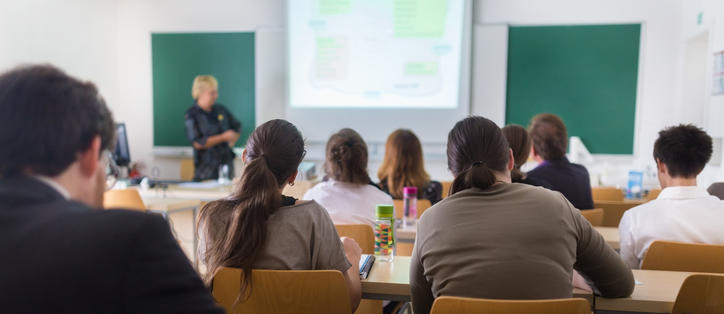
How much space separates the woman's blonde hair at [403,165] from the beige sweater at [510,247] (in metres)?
1.62

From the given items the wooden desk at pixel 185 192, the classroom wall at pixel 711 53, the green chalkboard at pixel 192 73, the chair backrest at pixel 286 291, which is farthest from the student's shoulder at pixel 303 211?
the green chalkboard at pixel 192 73

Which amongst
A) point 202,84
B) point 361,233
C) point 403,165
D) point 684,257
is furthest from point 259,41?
point 684,257

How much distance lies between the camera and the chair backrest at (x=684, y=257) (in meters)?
1.85

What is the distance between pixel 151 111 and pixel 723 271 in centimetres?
592

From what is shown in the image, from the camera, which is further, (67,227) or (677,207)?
(677,207)

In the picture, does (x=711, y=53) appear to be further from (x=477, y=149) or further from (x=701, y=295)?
(x=477, y=149)

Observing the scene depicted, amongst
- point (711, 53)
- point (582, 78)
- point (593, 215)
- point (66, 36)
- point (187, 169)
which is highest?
point (66, 36)

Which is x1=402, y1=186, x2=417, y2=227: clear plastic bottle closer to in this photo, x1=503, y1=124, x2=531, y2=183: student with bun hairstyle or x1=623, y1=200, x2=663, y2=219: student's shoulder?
x1=503, y1=124, x2=531, y2=183: student with bun hairstyle

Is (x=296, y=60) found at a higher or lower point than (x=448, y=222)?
higher

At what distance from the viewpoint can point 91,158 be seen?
0.79 m

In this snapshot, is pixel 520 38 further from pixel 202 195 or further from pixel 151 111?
pixel 151 111

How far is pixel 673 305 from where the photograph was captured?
5.02 ft

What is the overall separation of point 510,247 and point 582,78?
447cm

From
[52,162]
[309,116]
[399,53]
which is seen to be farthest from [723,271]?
[309,116]
